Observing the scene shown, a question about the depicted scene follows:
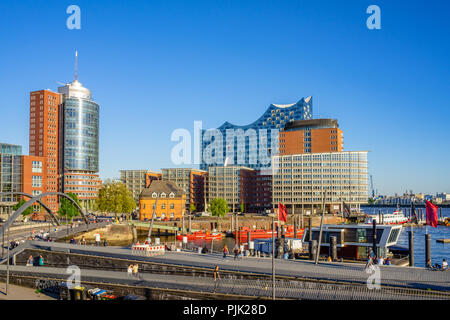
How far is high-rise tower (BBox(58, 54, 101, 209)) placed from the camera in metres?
165

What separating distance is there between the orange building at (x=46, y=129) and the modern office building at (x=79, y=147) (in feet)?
8.45

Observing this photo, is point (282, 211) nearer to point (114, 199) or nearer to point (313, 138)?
point (114, 199)

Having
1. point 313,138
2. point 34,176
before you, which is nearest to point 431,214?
point 34,176

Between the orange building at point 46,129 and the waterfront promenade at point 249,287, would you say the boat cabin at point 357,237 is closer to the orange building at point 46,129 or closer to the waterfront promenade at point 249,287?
the waterfront promenade at point 249,287

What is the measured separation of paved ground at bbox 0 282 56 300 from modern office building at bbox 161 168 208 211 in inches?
5612

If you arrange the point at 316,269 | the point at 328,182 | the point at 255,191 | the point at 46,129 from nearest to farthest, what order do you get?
the point at 316,269 → the point at 328,182 → the point at 46,129 → the point at 255,191

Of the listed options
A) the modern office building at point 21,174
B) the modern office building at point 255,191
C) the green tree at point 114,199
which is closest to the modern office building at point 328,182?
the modern office building at point 255,191

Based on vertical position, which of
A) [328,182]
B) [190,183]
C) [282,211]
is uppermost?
[328,182]

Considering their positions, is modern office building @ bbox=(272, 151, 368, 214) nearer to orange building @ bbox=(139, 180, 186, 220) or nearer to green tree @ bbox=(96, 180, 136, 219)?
orange building @ bbox=(139, 180, 186, 220)

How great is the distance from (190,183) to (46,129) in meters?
60.0

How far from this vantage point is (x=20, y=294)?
120ft

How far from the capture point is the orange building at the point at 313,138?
183625 mm
